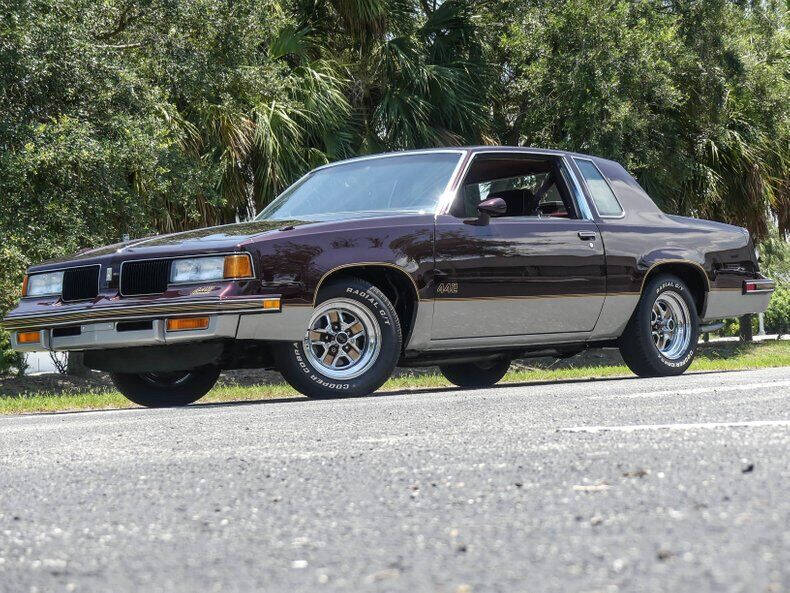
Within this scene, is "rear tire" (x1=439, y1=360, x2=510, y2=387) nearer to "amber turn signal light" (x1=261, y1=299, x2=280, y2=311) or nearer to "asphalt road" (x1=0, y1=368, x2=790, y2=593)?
"amber turn signal light" (x1=261, y1=299, x2=280, y2=311)

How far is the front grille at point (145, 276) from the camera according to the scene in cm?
720

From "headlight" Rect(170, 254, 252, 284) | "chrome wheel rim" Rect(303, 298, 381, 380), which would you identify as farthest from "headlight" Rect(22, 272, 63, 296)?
"chrome wheel rim" Rect(303, 298, 381, 380)

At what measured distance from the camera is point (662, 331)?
30.1 feet

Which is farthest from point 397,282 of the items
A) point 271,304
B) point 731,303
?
point 731,303

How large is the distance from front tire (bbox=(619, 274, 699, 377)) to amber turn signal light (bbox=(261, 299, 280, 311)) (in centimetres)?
293

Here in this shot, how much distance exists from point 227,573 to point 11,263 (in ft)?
33.8

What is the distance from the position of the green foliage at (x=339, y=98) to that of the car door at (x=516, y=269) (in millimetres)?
5784

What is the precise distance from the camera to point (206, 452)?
4.71 metres

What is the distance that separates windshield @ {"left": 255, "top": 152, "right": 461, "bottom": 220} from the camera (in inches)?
316

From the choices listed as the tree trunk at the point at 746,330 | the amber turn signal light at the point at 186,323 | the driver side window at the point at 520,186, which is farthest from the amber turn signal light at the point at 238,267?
the tree trunk at the point at 746,330

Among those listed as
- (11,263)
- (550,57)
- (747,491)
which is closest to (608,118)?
(550,57)

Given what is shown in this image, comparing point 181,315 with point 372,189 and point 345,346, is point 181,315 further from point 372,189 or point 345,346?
point 372,189

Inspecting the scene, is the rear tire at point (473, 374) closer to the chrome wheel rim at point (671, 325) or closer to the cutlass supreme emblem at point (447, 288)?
the chrome wheel rim at point (671, 325)

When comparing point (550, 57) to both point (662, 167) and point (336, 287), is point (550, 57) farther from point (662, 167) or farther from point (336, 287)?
point (336, 287)
